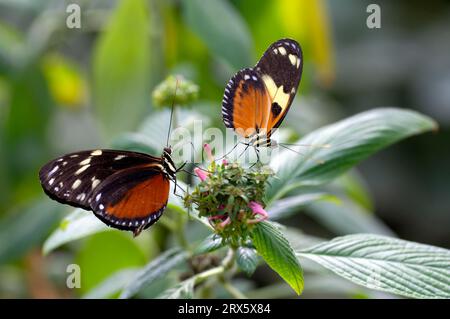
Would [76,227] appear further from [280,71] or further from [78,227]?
[280,71]

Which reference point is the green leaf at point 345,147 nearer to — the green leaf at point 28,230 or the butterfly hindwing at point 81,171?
the butterfly hindwing at point 81,171

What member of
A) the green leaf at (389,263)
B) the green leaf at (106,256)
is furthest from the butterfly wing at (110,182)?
the green leaf at (106,256)

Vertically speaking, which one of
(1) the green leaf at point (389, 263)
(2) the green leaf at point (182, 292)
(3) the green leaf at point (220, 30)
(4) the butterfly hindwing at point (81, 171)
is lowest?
(2) the green leaf at point (182, 292)

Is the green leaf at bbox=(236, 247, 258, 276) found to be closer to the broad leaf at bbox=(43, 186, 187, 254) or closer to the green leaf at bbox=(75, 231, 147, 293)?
the broad leaf at bbox=(43, 186, 187, 254)

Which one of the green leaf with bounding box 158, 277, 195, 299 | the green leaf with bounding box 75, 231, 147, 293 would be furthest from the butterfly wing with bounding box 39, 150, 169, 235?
the green leaf with bounding box 75, 231, 147, 293

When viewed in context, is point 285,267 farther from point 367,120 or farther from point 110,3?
point 110,3

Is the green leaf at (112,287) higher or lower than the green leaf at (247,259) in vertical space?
lower
